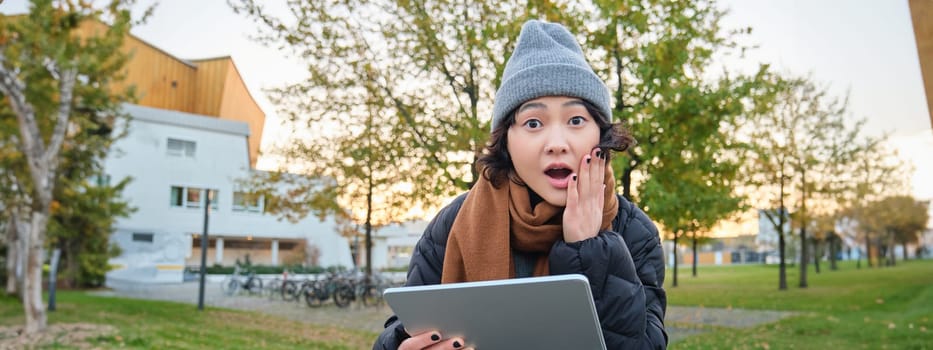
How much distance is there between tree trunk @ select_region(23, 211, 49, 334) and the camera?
10.2m

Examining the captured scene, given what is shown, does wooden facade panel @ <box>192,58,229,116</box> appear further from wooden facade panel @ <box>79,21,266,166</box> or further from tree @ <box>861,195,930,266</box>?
tree @ <box>861,195,930,266</box>

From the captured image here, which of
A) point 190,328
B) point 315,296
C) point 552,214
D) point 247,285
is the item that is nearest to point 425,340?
point 552,214

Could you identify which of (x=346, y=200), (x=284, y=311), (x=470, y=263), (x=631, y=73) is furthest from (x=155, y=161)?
(x=470, y=263)

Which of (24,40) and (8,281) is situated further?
(8,281)

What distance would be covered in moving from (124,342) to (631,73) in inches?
318

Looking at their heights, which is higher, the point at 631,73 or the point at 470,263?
the point at 631,73

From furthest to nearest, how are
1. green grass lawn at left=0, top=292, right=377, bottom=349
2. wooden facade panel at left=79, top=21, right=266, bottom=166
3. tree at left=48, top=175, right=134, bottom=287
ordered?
wooden facade panel at left=79, top=21, right=266, bottom=166, tree at left=48, top=175, right=134, bottom=287, green grass lawn at left=0, top=292, right=377, bottom=349

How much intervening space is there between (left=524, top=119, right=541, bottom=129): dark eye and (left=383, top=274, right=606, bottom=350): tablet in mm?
556

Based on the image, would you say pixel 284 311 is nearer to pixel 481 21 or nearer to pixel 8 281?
pixel 8 281

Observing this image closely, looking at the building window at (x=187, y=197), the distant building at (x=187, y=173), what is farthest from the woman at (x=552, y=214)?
the building window at (x=187, y=197)

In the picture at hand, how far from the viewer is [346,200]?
15.5 metres

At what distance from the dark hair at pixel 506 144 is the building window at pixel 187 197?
114 ft

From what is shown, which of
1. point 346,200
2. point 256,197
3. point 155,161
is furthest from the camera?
point 155,161

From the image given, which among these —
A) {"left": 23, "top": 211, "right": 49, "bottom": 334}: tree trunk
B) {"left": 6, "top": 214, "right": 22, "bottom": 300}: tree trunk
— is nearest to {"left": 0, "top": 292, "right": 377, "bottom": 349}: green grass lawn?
{"left": 23, "top": 211, "right": 49, "bottom": 334}: tree trunk
